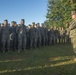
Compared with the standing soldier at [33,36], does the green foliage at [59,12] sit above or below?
above

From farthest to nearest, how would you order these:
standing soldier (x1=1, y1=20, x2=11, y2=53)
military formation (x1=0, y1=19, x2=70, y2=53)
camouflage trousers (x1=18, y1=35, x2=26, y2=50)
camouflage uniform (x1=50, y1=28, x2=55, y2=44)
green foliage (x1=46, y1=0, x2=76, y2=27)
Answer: green foliage (x1=46, y1=0, x2=76, y2=27) < camouflage uniform (x1=50, y1=28, x2=55, y2=44) < camouflage trousers (x1=18, y1=35, x2=26, y2=50) < military formation (x1=0, y1=19, x2=70, y2=53) < standing soldier (x1=1, y1=20, x2=11, y2=53)

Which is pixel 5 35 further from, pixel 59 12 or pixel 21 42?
pixel 59 12

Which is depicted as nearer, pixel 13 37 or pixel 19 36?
pixel 19 36

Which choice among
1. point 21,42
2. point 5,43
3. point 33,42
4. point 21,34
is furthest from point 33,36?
point 5,43

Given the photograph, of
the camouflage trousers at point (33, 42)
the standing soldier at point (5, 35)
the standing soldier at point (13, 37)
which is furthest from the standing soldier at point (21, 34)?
the camouflage trousers at point (33, 42)

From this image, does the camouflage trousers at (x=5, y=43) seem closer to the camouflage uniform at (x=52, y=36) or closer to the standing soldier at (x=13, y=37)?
the standing soldier at (x=13, y=37)

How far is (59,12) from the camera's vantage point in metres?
44.0

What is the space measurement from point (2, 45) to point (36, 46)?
4.56 meters

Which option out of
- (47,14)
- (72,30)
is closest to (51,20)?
(47,14)

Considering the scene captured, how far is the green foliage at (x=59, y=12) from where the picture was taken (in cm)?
4141

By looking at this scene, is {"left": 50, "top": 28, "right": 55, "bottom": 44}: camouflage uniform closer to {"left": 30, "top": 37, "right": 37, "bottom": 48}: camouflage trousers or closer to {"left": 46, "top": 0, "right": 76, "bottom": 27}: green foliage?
{"left": 30, "top": 37, "right": 37, "bottom": 48}: camouflage trousers

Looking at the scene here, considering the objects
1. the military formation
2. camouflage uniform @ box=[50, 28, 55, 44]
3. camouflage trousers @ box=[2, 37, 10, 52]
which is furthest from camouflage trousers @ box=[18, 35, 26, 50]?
camouflage uniform @ box=[50, 28, 55, 44]

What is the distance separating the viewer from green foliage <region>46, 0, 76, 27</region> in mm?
41406

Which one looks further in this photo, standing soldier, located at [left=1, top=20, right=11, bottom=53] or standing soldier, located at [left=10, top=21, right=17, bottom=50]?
standing soldier, located at [left=10, top=21, right=17, bottom=50]
